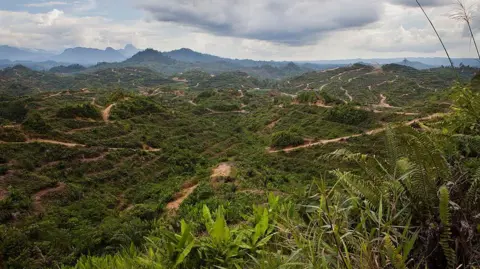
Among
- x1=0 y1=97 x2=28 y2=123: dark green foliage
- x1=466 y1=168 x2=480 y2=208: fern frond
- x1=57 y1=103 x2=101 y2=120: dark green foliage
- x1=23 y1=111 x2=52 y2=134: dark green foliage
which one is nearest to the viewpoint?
x1=466 y1=168 x2=480 y2=208: fern frond

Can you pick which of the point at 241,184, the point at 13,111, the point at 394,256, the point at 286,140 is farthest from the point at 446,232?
the point at 13,111

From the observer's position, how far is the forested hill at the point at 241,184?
2148 millimetres

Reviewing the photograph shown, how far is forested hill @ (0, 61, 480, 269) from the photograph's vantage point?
2148 millimetres

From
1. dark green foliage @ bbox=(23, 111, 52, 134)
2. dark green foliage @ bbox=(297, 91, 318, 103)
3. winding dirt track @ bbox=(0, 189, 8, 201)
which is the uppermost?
dark green foliage @ bbox=(297, 91, 318, 103)

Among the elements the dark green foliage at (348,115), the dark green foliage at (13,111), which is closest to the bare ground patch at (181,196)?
the dark green foliage at (348,115)

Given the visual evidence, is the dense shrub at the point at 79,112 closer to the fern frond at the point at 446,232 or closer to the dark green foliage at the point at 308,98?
the dark green foliage at the point at 308,98

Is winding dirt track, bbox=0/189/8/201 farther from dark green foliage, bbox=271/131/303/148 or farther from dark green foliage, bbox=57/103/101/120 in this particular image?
dark green foliage, bbox=271/131/303/148

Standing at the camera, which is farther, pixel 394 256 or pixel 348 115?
pixel 348 115

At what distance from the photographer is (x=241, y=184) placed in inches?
798

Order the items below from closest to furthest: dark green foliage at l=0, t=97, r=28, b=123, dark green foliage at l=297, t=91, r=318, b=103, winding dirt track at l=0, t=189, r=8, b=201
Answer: winding dirt track at l=0, t=189, r=8, b=201 → dark green foliage at l=0, t=97, r=28, b=123 → dark green foliage at l=297, t=91, r=318, b=103

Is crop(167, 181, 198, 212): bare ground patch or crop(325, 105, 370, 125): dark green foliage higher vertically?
crop(325, 105, 370, 125): dark green foliage

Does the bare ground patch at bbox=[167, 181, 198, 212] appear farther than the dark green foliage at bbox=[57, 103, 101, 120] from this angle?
No

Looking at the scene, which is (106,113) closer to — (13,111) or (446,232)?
(13,111)

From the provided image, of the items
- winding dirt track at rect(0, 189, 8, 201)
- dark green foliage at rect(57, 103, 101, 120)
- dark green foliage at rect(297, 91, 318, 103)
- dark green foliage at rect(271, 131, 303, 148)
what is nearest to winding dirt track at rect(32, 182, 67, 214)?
winding dirt track at rect(0, 189, 8, 201)
